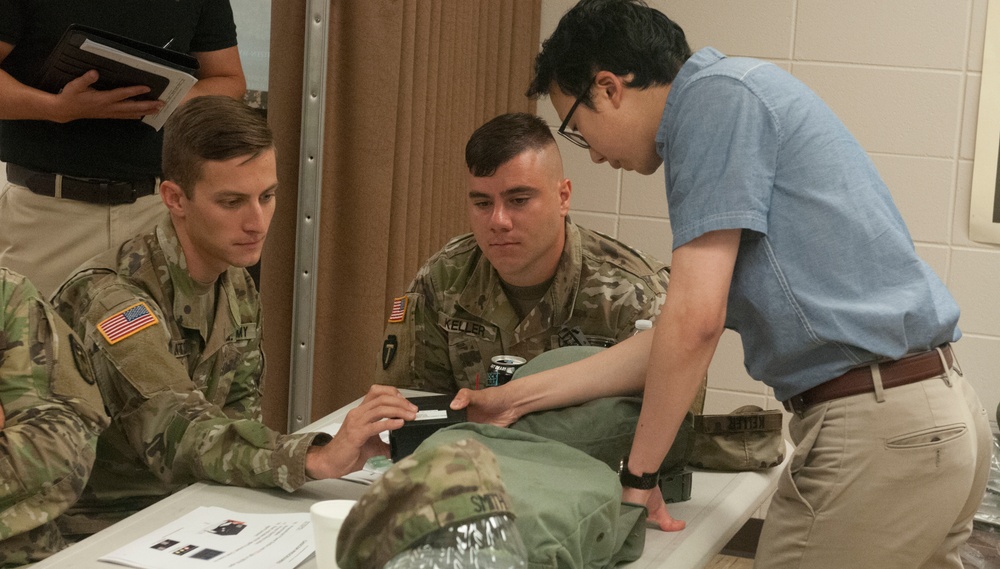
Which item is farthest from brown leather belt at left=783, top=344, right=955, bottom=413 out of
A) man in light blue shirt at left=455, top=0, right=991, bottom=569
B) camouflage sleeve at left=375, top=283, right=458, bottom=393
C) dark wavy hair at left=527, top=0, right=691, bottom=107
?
camouflage sleeve at left=375, top=283, right=458, bottom=393

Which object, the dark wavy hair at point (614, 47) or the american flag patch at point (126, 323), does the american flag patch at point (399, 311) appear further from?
the dark wavy hair at point (614, 47)

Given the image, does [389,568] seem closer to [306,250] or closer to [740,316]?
[740,316]

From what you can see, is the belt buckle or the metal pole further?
the metal pole

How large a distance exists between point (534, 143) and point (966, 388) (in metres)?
1.10

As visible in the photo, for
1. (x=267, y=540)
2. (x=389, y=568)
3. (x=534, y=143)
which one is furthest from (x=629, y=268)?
(x=389, y=568)

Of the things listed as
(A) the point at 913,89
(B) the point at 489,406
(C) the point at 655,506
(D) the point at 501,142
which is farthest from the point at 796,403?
(A) the point at 913,89

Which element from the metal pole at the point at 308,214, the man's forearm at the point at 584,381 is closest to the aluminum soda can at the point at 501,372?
the man's forearm at the point at 584,381

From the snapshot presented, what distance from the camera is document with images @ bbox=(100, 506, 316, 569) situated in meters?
1.33

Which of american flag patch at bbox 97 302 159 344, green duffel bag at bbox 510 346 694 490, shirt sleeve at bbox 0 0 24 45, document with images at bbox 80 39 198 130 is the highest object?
shirt sleeve at bbox 0 0 24 45

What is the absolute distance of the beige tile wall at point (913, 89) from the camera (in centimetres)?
342

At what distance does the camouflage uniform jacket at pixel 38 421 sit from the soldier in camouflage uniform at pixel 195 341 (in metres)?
0.13

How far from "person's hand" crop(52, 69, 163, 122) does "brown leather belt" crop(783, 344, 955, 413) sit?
5.05 feet

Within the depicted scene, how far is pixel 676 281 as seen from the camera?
144 centimetres

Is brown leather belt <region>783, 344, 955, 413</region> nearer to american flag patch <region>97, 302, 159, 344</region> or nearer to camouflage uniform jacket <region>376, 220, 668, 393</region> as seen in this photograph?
camouflage uniform jacket <region>376, 220, 668, 393</region>
